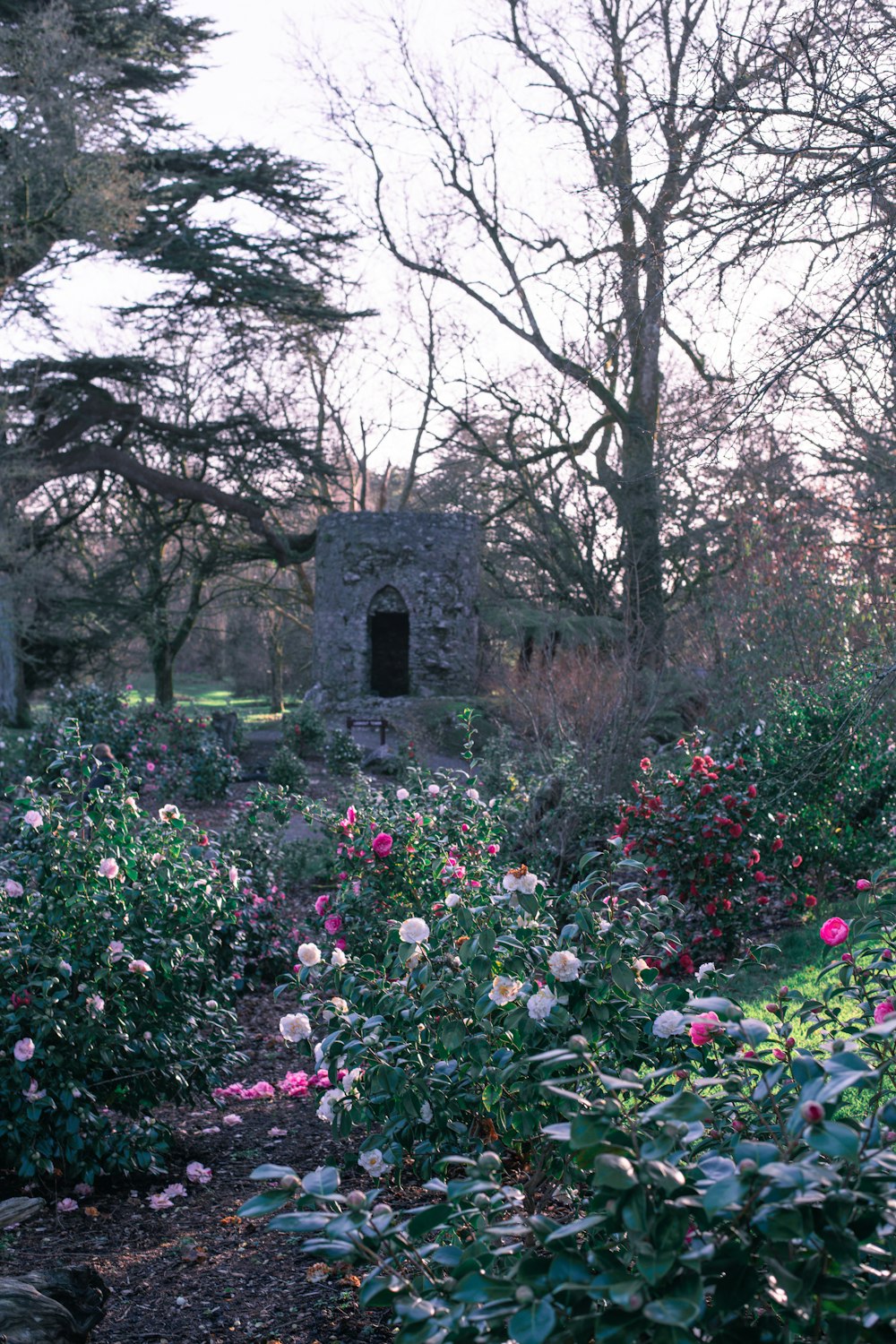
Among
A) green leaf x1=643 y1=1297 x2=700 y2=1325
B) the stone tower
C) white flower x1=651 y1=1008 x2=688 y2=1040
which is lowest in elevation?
green leaf x1=643 y1=1297 x2=700 y2=1325

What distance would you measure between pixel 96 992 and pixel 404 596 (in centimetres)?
1548

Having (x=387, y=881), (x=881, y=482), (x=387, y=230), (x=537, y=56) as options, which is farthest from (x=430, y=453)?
(x=387, y=881)

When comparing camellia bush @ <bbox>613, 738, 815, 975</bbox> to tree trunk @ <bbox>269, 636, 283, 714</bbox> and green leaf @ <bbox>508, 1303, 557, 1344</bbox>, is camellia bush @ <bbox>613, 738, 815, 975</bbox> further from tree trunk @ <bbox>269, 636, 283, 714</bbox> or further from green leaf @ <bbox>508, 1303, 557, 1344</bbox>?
tree trunk @ <bbox>269, 636, 283, 714</bbox>

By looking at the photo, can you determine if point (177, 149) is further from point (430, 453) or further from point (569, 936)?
point (569, 936)

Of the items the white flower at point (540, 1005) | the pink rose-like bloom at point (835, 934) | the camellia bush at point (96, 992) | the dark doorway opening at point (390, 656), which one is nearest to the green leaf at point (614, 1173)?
the white flower at point (540, 1005)

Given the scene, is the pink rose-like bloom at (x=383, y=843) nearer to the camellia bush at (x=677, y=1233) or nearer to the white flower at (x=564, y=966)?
the white flower at (x=564, y=966)

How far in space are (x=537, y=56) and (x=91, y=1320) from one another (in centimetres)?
1410

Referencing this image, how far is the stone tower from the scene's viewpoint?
18.8 meters

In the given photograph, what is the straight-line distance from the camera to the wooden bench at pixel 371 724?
16917 mm

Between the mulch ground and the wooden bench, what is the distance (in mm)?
12428

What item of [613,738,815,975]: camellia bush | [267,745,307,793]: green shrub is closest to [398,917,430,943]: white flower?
[613,738,815,975]: camellia bush

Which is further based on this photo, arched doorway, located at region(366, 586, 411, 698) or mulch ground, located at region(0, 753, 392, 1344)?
arched doorway, located at region(366, 586, 411, 698)

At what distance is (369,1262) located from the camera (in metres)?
1.61

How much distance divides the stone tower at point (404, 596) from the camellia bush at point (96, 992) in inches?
572
